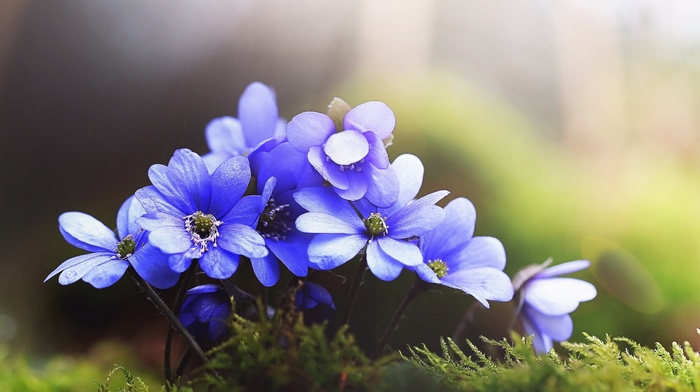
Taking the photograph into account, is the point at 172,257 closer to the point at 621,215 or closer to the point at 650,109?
the point at 621,215

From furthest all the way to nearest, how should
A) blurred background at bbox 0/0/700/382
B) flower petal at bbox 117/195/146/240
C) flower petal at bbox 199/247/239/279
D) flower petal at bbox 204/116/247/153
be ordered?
1. blurred background at bbox 0/0/700/382
2. flower petal at bbox 204/116/247/153
3. flower petal at bbox 117/195/146/240
4. flower petal at bbox 199/247/239/279

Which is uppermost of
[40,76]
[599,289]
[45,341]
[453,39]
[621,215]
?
[453,39]

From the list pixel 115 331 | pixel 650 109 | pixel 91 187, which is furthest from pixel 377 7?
pixel 115 331

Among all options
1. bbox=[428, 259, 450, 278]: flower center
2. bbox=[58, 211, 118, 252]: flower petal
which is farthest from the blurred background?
bbox=[58, 211, 118, 252]: flower petal

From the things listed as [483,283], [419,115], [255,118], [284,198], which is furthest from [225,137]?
[419,115]

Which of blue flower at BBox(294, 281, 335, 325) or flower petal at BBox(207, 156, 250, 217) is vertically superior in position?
flower petal at BBox(207, 156, 250, 217)

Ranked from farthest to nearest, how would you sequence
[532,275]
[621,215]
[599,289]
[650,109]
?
[650,109]
[621,215]
[599,289]
[532,275]

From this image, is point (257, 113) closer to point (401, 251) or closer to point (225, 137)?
point (225, 137)

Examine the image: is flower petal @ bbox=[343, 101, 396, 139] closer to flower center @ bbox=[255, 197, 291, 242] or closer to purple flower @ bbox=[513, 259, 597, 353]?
flower center @ bbox=[255, 197, 291, 242]
